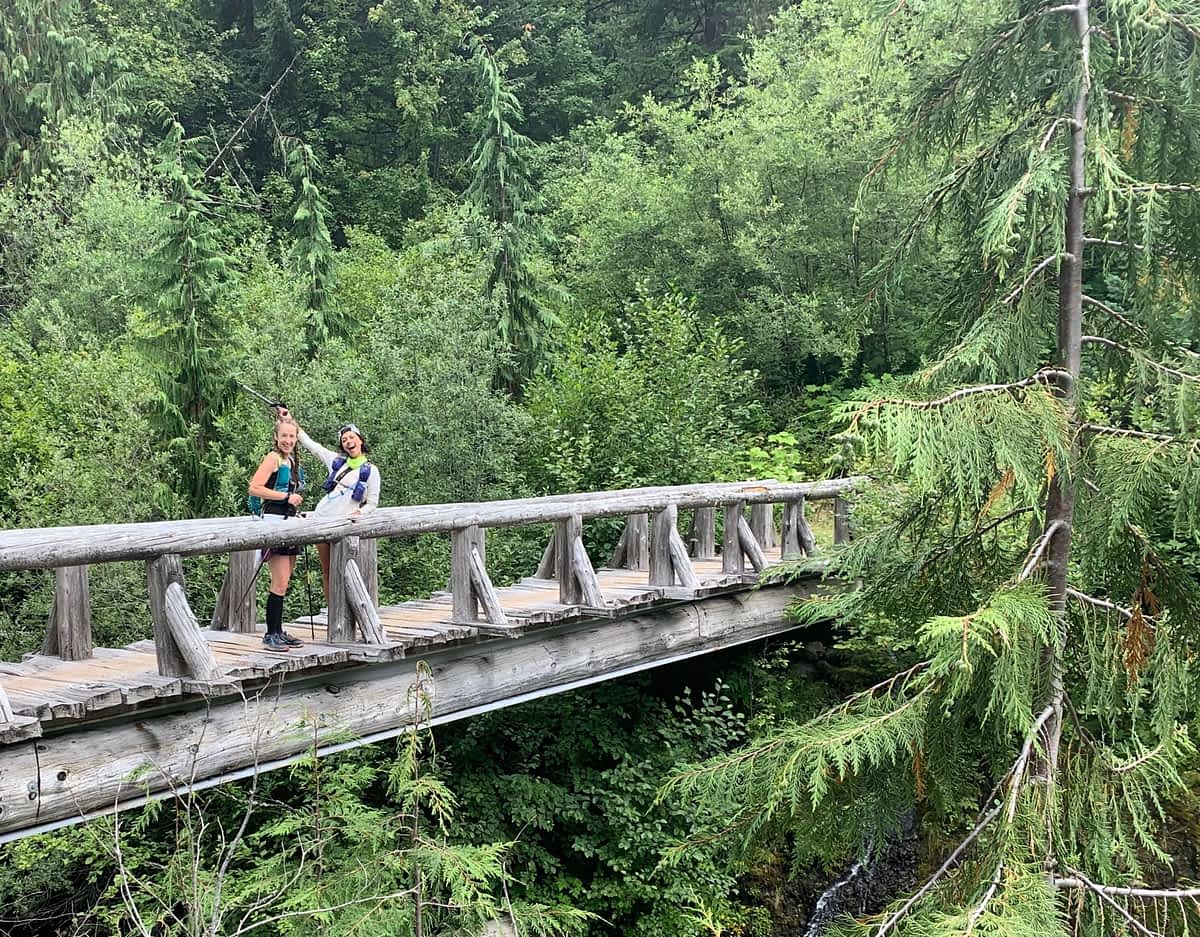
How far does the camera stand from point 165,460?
10875mm

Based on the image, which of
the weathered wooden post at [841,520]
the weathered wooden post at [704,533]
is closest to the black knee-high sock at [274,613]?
the weathered wooden post at [704,533]

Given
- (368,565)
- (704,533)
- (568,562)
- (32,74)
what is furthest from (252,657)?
(32,74)

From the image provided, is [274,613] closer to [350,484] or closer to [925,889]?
[350,484]

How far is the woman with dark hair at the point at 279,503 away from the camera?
18.1 ft

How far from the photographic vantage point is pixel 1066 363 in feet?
14.6

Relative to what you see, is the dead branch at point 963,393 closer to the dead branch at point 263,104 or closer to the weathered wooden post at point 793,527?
the weathered wooden post at point 793,527

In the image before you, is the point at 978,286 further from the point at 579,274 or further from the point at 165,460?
the point at 579,274

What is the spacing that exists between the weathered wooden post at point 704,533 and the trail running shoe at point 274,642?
178 inches

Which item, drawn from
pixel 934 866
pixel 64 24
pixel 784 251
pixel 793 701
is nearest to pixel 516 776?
pixel 793 701

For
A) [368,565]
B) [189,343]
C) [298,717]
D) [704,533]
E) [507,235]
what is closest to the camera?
[298,717]

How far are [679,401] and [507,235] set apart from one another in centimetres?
376

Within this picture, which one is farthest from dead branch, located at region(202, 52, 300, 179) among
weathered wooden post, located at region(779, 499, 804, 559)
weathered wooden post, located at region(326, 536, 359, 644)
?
weathered wooden post, located at region(326, 536, 359, 644)

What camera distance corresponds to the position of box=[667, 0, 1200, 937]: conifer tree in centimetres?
383

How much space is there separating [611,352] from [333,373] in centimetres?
318
